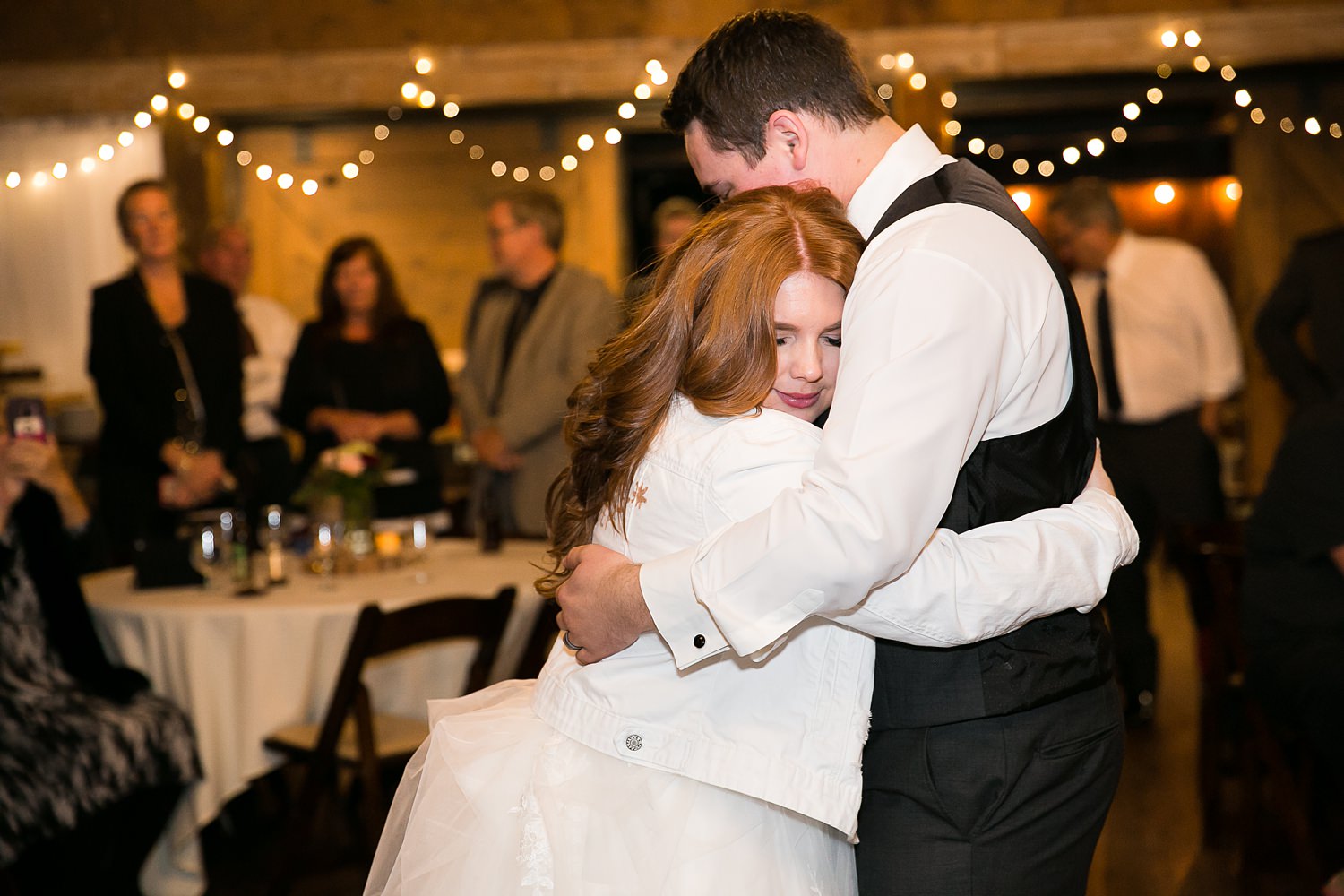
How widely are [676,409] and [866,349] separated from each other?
33 centimetres

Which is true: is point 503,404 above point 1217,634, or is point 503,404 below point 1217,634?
above

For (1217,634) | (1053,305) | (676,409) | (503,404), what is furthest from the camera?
(503,404)

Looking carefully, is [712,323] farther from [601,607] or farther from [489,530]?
[489,530]

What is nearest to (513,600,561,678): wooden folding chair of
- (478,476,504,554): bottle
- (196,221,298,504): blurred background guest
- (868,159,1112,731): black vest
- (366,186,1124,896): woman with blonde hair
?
(478,476,504,554): bottle

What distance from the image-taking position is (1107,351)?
5.35 metres

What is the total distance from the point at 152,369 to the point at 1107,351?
369 cm

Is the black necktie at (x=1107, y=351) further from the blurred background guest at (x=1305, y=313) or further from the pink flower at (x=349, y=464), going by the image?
the pink flower at (x=349, y=464)

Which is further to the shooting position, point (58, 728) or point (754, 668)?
point (58, 728)

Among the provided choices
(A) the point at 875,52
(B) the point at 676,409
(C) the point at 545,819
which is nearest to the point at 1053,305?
(B) the point at 676,409

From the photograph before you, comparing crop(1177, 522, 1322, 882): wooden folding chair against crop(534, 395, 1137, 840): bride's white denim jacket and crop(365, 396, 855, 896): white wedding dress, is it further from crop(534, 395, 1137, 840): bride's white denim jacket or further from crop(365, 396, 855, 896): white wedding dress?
crop(365, 396, 855, 896): white wedding dress

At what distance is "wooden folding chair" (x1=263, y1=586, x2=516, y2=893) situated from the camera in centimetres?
314

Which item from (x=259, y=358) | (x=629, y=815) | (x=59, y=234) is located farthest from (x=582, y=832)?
(x=59, y=234)

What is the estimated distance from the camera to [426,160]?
28.1 ft

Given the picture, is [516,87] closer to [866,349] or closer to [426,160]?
[426,160]
